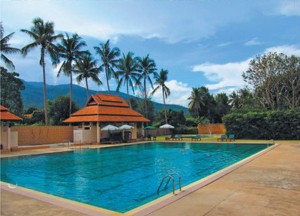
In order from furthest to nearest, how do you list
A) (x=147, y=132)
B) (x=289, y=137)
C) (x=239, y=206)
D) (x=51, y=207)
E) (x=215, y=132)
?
(x=215, y=132) → (x=147, y=132) → (x=289, y=137) → (x=51, y=207) → (x=239, y=206)

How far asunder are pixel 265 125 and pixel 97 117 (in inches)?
675

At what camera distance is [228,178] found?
29.7 feet

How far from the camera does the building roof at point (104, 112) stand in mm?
29145

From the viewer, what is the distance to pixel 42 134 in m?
27.4

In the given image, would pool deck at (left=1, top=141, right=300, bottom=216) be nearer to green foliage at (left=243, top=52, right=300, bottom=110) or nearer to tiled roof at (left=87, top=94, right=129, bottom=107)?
tiled roof at (left=87, top=94, right=129, bottom=107)

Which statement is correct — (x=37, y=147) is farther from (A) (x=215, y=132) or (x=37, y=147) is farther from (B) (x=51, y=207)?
(A) (x=215, y=132)

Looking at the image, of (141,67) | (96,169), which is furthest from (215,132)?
(96,169)

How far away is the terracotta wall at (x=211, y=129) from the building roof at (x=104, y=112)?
1492 centimetres

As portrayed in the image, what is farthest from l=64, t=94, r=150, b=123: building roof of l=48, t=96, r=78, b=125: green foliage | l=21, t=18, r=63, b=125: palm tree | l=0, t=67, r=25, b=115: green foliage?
l=0, t=67, r=25, b=115: green foliage

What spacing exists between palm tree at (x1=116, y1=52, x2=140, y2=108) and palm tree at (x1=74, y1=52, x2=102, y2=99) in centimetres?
399

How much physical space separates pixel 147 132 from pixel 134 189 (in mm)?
31580

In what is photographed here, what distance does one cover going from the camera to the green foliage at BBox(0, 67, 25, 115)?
43.2m

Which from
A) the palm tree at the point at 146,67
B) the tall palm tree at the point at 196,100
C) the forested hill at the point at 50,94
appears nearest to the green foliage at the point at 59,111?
the palm tree at the point at 146,67

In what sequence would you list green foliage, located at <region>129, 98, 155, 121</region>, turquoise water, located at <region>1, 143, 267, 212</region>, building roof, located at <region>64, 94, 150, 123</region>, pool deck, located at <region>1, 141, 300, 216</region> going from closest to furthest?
pool deck, located at <region>1, 141, 300, 216</region>
turquoise water, located at <region>1, 143, 267, 212</region>
building roof, located at <region>64, 94, 150, 123</region>
green foliage, located at <region>129, 98, 155, 121</region>
